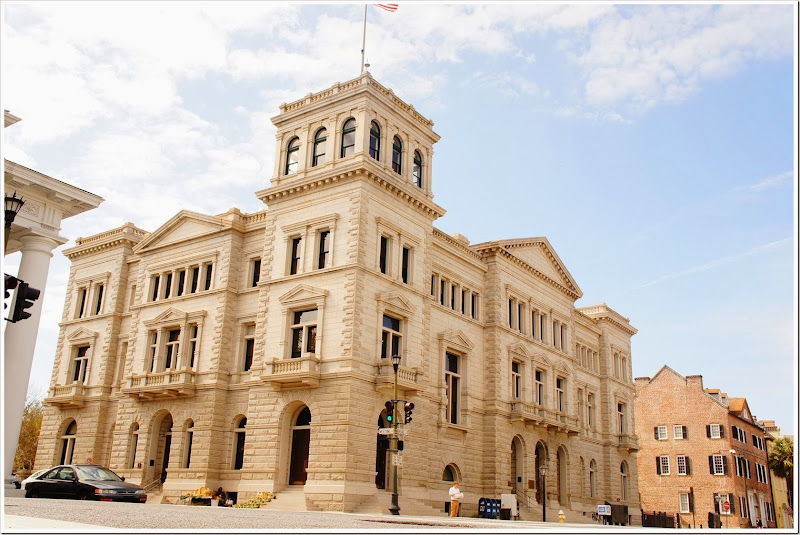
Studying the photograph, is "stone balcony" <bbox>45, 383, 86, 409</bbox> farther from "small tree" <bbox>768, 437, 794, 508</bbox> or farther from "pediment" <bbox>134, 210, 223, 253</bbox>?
"small tree" <bbox>768, 437, 794, 508</bbox>

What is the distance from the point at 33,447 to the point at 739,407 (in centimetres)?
6999

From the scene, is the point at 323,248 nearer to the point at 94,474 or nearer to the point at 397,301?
the point at 397,301

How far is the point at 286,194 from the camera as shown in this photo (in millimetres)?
40469

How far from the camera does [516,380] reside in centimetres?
4844

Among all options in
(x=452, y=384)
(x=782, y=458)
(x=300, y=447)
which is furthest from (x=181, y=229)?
(x=782, y=458)

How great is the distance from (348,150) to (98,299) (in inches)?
896

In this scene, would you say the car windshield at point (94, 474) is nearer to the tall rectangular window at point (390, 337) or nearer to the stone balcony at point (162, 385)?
the stone balcony at point (162, 385)

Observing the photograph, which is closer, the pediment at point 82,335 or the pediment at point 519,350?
the pediment at point 519,350

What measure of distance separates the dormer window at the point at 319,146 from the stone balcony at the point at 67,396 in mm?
21799

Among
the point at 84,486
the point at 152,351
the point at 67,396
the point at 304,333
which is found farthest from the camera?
the point at 67,396

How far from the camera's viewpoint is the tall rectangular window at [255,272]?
42844 millimetres

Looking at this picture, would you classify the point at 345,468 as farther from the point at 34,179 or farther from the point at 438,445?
the point at 34,179

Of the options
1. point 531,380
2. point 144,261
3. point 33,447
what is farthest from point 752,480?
point 33,447

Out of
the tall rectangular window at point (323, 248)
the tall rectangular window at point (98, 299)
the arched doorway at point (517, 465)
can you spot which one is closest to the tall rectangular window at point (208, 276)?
the tall rectangular window at point (323, 248)
